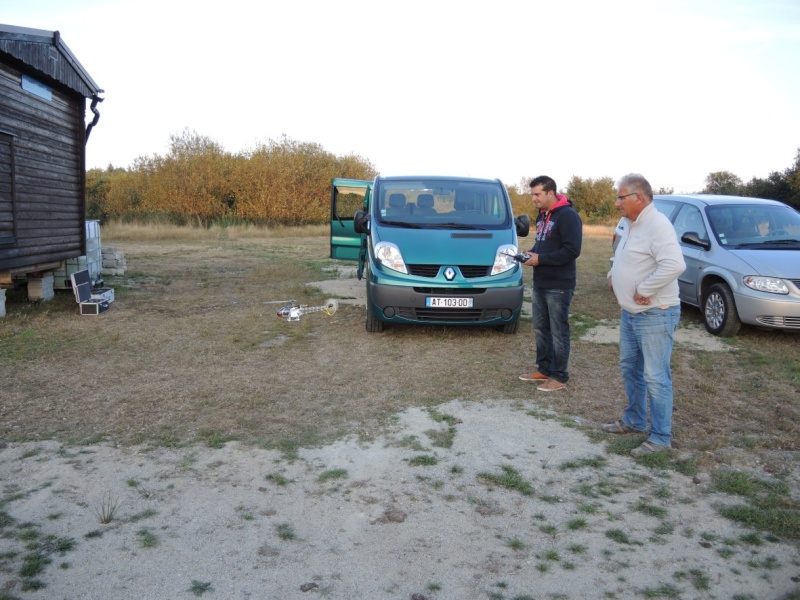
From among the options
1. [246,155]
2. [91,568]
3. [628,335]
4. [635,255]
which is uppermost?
[246,155]

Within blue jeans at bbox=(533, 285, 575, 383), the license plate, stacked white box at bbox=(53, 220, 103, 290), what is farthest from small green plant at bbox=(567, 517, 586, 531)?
stacked white box at bbox=(53, 220, 103, 290)

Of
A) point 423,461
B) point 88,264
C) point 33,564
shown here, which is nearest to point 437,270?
point 423,461

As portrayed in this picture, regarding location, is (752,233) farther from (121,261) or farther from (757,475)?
(121,261)

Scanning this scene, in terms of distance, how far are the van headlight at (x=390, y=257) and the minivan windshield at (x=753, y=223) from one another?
4261mm

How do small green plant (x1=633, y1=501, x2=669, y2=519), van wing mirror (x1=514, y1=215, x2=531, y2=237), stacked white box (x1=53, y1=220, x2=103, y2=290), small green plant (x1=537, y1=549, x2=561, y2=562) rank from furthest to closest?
stacked white box (x1=53, y1=220, x2=103, y2=290), van wing mirror (x1=514, y1=215, x2=531, y2=237), small green plant (x1=633, y1=501, x2=669, y2=519), small green plant (x1=537, y1=549, x2=561, y2=562)

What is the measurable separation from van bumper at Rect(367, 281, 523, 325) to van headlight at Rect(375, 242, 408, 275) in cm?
26

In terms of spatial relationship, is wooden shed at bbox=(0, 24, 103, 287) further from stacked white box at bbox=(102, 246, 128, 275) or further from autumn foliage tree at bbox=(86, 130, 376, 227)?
autumn foliage tree at bbox=(86, 130, 376, 227)

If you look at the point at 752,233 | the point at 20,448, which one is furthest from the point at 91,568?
the point at 752,233

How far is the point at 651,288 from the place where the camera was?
14.4 feet

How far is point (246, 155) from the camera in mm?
39969

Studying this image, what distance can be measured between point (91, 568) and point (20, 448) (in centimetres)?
184

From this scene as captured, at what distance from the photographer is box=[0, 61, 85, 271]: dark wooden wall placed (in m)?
9.33

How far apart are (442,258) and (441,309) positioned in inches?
23.8

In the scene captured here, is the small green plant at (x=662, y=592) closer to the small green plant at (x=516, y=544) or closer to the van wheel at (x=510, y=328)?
the small green plant at (x=516, y=544)
